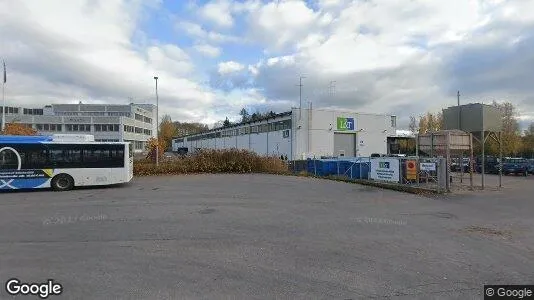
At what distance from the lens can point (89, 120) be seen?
9325 centimetres

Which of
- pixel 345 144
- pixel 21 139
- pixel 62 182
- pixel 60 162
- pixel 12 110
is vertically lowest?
pixel 62 182

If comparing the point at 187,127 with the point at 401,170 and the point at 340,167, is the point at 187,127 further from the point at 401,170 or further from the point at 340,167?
the point at 401,170

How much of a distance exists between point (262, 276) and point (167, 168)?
2229cm

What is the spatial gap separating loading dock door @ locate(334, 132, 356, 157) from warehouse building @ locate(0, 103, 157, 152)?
54354 mm

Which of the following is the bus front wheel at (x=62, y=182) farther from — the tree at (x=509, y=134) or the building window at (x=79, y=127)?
the building window at (x=79, y=127)

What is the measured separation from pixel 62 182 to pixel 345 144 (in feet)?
136

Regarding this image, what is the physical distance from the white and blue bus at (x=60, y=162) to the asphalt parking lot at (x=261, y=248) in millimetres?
4383

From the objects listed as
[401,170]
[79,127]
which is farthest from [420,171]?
[79,127]

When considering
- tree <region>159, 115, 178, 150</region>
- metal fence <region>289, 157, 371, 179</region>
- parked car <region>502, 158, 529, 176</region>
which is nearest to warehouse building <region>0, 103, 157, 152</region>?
tree <region>159, 115, 178, 150</region>

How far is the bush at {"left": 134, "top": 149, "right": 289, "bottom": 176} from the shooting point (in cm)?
2748

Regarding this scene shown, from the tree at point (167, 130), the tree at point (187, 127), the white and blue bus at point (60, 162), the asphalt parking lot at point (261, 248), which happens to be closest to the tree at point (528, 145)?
Answer: the asphalt parking lot at point (261, 248)

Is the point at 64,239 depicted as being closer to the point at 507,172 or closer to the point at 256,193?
the point at 256,193

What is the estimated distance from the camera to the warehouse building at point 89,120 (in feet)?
297

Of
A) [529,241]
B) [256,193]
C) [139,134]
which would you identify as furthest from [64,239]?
[139,134]
